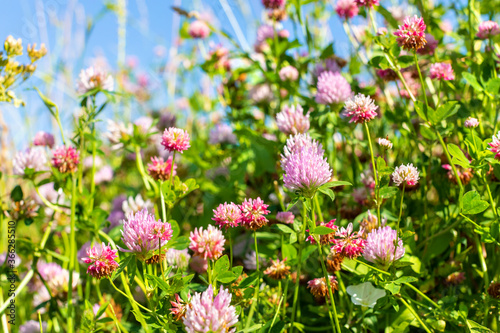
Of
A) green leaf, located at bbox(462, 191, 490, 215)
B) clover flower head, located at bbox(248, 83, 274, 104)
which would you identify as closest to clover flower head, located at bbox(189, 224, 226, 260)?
green leaf, located at bbox(462, 191, 490, 215)

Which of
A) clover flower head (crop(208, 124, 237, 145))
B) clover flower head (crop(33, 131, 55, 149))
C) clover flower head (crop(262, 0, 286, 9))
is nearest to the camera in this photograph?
clover flower head (crop(33, 131, 55, 149))

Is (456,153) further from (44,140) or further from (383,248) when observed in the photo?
(44,140)

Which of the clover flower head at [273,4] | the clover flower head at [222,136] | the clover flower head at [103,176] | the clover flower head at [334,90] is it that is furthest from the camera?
the clover flower head at [103,176]

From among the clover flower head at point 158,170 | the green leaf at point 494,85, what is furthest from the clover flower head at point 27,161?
the green leaf at point 494,85

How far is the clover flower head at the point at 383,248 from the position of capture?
2.20ft

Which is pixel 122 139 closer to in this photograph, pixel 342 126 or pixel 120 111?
pixel 342 126

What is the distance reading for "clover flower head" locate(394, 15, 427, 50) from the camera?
77 cm

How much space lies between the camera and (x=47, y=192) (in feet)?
4.79

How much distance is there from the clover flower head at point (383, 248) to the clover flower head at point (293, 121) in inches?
12.3

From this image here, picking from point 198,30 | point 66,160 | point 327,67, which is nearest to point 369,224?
point 327,67

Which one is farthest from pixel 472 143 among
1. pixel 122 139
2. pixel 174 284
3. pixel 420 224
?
pixel 122 139

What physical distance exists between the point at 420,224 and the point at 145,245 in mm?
586

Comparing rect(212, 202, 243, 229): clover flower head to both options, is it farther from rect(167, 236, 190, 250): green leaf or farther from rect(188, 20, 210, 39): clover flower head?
rect(188, 20, 210, 39): clover flower head

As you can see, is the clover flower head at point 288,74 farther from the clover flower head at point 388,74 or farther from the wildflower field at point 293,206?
the clover flower head at point 388,74
